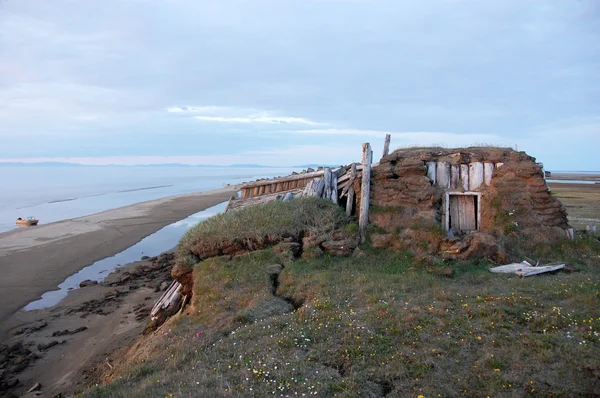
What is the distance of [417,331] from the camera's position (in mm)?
7207

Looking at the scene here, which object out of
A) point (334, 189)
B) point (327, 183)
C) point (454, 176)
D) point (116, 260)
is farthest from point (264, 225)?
point (116, 260)

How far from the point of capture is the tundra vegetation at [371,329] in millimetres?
5781

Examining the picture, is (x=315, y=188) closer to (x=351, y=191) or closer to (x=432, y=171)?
(x=351, y=191)

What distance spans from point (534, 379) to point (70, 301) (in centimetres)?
1508

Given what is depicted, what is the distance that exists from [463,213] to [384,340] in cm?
822

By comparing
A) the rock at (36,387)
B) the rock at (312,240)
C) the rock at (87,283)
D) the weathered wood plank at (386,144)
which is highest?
the weathered wood plank at (386,144)

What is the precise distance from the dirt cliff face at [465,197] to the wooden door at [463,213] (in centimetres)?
3

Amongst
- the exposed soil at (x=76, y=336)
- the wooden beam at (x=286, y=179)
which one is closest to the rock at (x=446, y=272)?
the wooden beam at (x=286, y=179)

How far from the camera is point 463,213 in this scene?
1391cm

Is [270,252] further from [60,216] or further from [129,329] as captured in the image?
[60,216]

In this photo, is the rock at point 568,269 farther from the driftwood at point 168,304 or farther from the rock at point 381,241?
the driftwood at point 168,304

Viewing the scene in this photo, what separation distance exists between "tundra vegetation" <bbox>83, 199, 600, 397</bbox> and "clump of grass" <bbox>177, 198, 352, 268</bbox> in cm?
9

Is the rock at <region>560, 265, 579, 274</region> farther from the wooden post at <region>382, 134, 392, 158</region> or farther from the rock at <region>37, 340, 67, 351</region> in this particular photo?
the rock at <region>37, 340, 67, 351</region>

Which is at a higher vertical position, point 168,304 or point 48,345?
point 168,304
